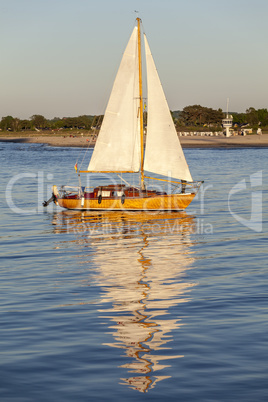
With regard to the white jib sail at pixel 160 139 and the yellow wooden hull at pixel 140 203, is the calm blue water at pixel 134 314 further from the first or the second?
the white jib sail at pixel 160 139

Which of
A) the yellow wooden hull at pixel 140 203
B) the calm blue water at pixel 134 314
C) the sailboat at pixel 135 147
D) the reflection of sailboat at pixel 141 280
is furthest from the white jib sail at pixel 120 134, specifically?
the calm blue water at pixel 134 314

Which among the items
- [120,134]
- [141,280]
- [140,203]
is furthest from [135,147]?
[141,280]

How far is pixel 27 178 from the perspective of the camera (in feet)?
275

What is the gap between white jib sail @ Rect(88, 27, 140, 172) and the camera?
146ft

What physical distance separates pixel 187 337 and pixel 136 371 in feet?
8.28

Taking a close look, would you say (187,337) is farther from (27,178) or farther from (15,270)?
(27,178)

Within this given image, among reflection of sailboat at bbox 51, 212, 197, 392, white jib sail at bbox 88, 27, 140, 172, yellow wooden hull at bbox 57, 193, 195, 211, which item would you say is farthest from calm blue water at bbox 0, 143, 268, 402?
white jib sail at bbox 88, 27, 140, 172

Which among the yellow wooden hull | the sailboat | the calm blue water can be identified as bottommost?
the calm blue water

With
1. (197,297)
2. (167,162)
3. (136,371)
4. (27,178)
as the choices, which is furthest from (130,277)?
(27,178)

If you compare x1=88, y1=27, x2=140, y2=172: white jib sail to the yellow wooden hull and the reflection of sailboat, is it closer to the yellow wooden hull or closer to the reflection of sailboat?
the yellow wooden hull

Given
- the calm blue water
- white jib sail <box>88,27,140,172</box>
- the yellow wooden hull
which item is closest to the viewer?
the calm blue water

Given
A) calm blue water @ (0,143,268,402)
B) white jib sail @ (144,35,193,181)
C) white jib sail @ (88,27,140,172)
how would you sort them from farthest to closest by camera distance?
white jib sail @ (88,27,140,172) < white jib sail @ (144,35,193,181) < calm blue water @ (0,143,268,402)

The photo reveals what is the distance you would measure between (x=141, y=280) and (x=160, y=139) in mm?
22427

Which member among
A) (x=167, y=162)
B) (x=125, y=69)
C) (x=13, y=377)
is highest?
(x=125, y=69)
